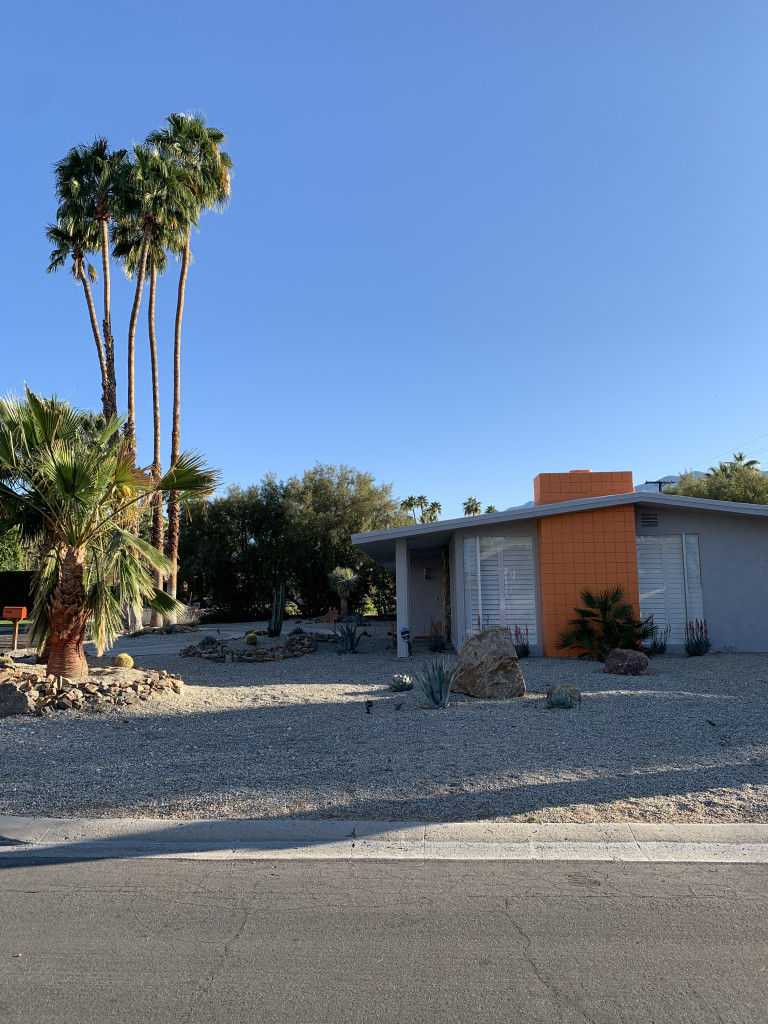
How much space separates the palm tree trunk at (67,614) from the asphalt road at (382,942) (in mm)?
5686

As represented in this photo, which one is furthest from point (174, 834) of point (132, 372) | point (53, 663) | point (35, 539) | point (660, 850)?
point (132, 372)

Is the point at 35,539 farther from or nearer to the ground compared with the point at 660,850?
farther from the ground

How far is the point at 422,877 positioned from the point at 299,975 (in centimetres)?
131

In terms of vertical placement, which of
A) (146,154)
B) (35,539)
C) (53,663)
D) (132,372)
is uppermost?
(146,154)

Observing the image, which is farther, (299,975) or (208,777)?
(208,777)

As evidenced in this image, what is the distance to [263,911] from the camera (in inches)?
156

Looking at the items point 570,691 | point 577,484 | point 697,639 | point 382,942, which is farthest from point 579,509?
point 382,942

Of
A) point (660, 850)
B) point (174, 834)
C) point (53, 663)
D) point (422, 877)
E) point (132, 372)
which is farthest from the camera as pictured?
point (132, 372)

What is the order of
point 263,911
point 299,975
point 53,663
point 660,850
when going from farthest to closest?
point 53,663 < point 660,850 < point 263,911 < point 299,975

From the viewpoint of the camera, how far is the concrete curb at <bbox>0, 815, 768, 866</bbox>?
4.83 meters

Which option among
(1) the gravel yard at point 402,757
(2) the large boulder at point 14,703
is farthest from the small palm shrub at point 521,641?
(2) the large boulder at point 14,703

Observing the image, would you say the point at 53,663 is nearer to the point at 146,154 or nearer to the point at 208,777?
the point at 208,777

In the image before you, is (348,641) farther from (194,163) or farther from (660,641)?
(194,163)

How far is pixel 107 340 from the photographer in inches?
1023
